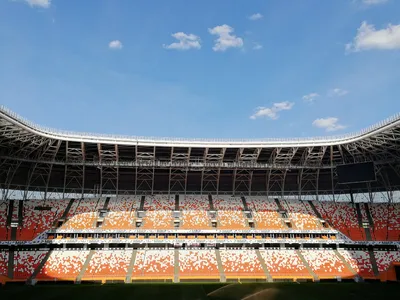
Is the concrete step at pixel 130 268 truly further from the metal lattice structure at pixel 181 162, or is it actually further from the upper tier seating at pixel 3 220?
the upper tier seating at pixel 3 220

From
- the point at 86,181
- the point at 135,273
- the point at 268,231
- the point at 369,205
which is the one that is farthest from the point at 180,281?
the point at 369,205

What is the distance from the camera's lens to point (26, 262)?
3984cm

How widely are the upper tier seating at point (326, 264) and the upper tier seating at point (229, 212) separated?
942cm

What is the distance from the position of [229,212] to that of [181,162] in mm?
11131

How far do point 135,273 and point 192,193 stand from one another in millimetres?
19689

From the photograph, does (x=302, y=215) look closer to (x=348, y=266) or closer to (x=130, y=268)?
(x=348, y=266)

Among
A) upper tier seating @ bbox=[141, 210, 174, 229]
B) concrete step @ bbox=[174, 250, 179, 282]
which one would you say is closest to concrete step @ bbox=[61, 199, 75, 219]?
upper tier seating @ bbox=[141, 210, 174, 229]

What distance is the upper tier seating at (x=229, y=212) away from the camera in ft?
154

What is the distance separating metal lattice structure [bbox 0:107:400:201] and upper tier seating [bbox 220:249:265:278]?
1209 cm

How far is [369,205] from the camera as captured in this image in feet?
175

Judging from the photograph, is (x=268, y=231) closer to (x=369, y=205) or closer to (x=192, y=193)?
(x=192, y=193)

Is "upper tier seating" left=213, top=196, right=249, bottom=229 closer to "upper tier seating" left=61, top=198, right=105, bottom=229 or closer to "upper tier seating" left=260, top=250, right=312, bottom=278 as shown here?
"upper tier seating" left=260, top=250, right=312, bottom=278

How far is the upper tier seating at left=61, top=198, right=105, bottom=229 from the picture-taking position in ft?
149

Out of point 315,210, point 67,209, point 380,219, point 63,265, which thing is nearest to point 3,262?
point 63,265
